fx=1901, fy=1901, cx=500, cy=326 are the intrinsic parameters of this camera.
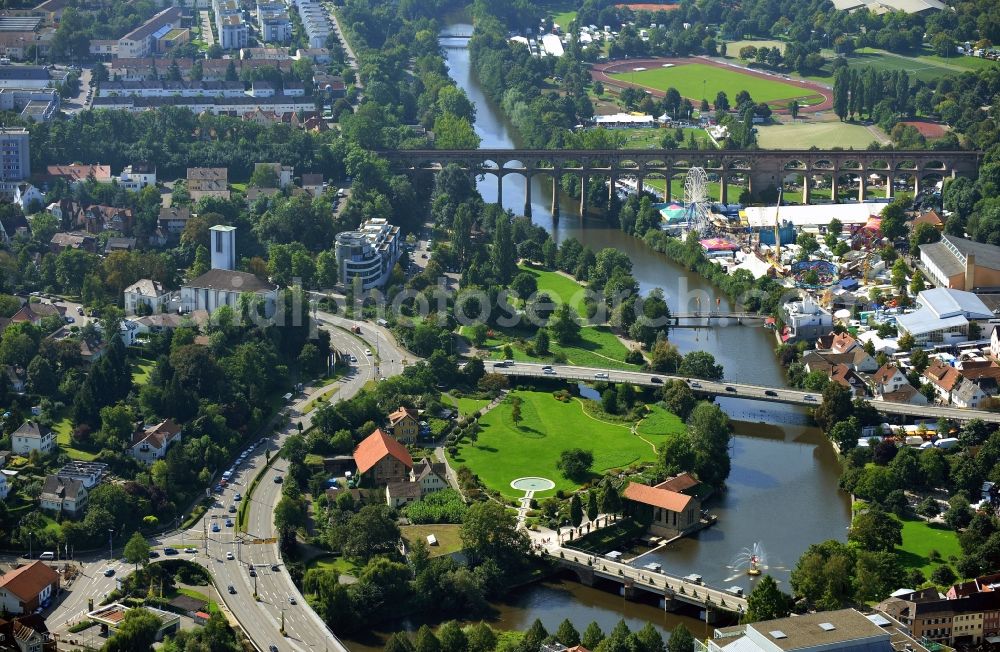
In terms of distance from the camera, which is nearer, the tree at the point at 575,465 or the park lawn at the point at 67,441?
the park lawn at the point at 67,441

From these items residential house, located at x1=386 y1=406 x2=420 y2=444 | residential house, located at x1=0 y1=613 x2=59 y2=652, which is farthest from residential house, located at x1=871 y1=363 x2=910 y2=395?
residential house, located at x1=0 y1=613 x2=59 y2=652

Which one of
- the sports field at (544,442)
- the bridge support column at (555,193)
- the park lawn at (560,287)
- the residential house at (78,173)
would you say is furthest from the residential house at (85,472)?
the bridge support column at (555,193)

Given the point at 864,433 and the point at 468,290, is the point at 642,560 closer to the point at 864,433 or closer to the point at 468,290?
the point at 864,433

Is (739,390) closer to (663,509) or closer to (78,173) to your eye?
(663,509)

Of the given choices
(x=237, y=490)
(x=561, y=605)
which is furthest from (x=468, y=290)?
(x=561, y=605)

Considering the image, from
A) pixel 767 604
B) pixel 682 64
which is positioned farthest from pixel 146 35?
pixel 767 604

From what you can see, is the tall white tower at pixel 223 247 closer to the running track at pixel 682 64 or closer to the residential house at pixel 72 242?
the residential house at pixel 72 242
